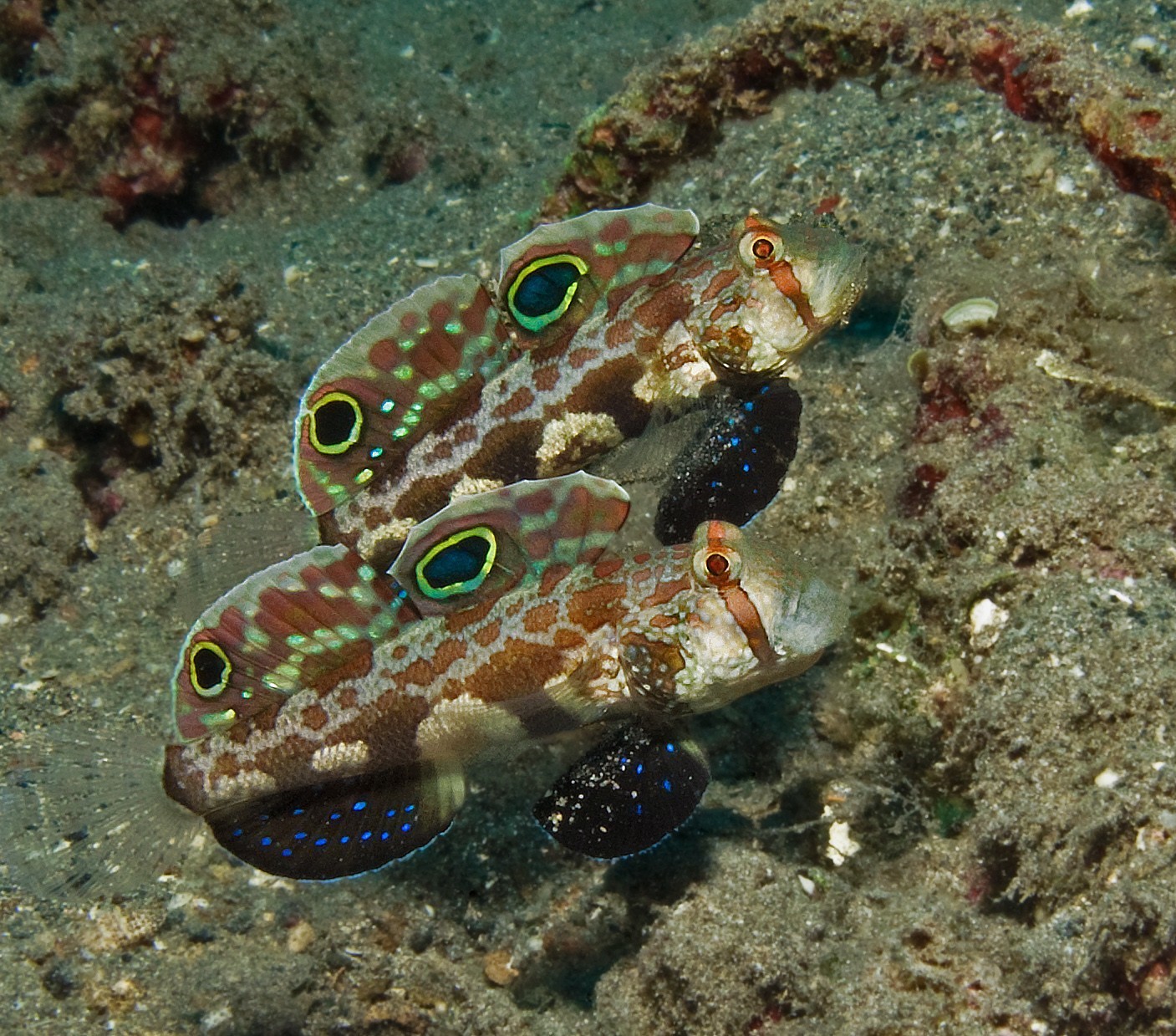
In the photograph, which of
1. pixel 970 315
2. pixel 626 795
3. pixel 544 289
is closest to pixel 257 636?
pixel 626 795

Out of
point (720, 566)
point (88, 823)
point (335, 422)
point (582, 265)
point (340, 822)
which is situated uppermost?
point (335, 422)

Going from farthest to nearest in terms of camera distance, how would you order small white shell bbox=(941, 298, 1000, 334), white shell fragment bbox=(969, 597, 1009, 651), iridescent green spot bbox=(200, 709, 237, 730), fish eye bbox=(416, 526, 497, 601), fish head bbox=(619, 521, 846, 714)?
small white shell bbox=(941, 298, 1000, 334) < white shell fragment bbox=(969, 597, 1009, 651) < iridescent green spot bbox=(200, 709, 237, 730) < fish eye bbox=(416, 526, 497, 601) < fish head bbox=(619, 521, 846, 714)

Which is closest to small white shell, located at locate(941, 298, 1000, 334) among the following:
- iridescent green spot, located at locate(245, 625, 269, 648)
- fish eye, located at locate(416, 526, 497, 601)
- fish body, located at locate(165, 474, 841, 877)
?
fish body, located at locate(165, 474, 841, 877)

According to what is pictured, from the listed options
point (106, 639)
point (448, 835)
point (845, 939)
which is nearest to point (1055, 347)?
point (845, 939)

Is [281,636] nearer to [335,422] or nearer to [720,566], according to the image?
[335,422]

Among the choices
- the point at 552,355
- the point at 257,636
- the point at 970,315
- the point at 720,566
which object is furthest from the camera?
the point at 970,315

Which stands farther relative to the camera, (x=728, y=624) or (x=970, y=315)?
(x=970, y=315)

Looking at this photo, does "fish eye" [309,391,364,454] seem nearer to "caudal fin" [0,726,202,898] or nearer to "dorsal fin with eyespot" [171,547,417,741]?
"dorsal fin with eyespot" [171,547,417,741]

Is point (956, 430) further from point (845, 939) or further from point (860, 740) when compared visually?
point (845, 939)
